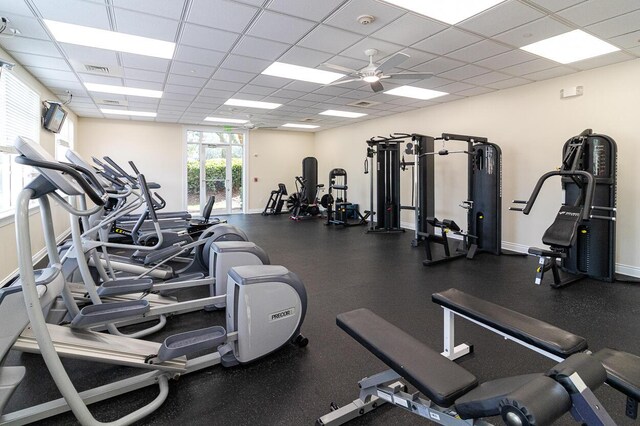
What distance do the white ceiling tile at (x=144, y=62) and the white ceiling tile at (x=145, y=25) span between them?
2.56ft

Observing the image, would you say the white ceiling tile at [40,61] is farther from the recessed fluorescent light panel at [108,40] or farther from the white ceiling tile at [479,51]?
the white ceiling tile at [479,51]

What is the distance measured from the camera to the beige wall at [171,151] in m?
8.98

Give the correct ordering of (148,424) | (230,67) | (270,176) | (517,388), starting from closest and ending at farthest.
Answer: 1. (517,388)
2. (148,424)
3. (230,67)
4. (270,176)

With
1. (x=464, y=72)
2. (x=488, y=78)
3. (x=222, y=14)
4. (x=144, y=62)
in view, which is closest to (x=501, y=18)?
(x=464, y=72)

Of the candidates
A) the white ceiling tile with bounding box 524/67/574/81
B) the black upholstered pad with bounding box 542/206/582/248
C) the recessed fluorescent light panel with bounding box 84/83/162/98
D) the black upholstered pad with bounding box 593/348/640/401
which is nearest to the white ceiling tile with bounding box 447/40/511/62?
the white ceiling tile with bounding box 524/67/574/81

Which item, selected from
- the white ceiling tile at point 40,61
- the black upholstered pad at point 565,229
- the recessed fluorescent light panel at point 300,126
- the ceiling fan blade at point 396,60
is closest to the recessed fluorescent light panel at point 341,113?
the recessed fluorescent light panel at point 300,126

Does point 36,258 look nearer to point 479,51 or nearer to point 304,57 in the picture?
point 304,57

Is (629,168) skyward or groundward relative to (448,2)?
groundward

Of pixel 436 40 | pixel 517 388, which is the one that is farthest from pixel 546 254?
pixel 517 388

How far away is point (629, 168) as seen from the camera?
4344 mm

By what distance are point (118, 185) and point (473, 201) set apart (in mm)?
5100

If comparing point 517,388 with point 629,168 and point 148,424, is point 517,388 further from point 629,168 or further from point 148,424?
point 629,168

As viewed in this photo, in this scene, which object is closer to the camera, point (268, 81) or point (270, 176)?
point (268, 81)

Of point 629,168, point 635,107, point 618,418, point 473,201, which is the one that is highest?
point 635,107
